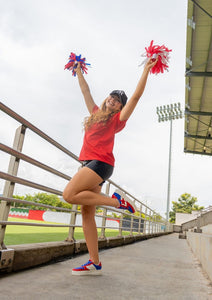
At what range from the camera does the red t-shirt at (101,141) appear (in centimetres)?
191

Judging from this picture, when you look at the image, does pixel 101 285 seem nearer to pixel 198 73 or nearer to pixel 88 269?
pixel 88 269

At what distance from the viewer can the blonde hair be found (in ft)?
6.53

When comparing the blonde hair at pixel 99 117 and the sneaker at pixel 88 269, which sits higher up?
the blonde hair at pixel 99 117

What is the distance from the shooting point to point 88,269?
1947 millimetres

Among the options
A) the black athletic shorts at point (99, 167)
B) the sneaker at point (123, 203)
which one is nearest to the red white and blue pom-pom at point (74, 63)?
the black athletic shorts at point (99, 167)

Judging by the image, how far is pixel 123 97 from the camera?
2088 millimetres

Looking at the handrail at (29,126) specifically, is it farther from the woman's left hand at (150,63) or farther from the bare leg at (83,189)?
the woman's left hand at (150,63)

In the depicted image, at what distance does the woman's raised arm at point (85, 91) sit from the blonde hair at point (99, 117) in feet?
0.40

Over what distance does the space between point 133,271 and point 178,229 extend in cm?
3239

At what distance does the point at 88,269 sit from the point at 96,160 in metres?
0.83

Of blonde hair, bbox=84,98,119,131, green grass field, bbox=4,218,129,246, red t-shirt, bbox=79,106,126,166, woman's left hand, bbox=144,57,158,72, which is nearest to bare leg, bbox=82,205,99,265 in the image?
red t-shirt, bbox=79,106,126,166

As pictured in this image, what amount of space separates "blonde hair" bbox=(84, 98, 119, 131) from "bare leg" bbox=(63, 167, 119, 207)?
0.38 meters

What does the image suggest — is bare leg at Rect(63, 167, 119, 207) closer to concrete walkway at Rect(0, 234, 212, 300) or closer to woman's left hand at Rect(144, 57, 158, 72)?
concrete walkway at Rect(0, 234, 212, 300)

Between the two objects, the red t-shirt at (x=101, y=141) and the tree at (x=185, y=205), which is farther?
the tree at (x=185, y=205)
